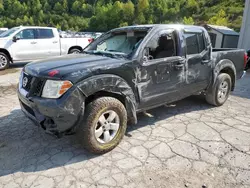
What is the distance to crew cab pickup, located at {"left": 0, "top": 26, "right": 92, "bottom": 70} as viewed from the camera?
8905 millimetres

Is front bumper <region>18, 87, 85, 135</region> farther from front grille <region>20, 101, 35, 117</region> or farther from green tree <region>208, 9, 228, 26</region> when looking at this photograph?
green tree <region>208, 9, 228, 26</region>

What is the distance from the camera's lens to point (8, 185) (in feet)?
8.12

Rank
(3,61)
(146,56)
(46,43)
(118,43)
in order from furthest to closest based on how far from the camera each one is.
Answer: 1. (46,43)
2. (3,61)
3. (118,43)
4. (146,56)

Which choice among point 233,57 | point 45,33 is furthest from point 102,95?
point 45,33

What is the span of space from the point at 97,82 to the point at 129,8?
6838 centimetres

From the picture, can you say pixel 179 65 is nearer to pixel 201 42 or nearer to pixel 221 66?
pixel 201 42

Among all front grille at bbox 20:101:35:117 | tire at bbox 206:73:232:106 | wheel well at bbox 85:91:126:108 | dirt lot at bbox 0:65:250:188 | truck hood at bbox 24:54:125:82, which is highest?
truck hood at bbox 24:54:125:82

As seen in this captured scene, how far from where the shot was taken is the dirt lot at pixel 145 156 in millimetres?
2561

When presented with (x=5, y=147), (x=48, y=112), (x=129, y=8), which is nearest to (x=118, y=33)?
(x=48, y=112)

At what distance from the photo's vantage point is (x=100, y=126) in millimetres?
2998

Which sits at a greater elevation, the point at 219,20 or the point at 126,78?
the point at 219,20

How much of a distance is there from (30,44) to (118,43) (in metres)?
6.92

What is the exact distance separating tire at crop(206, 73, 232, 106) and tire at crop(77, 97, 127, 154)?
2.42 meters

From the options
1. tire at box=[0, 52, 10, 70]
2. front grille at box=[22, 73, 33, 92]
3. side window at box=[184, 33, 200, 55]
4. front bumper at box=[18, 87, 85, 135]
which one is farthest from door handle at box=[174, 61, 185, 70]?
tire at box=[0, 52, 10, 70]
